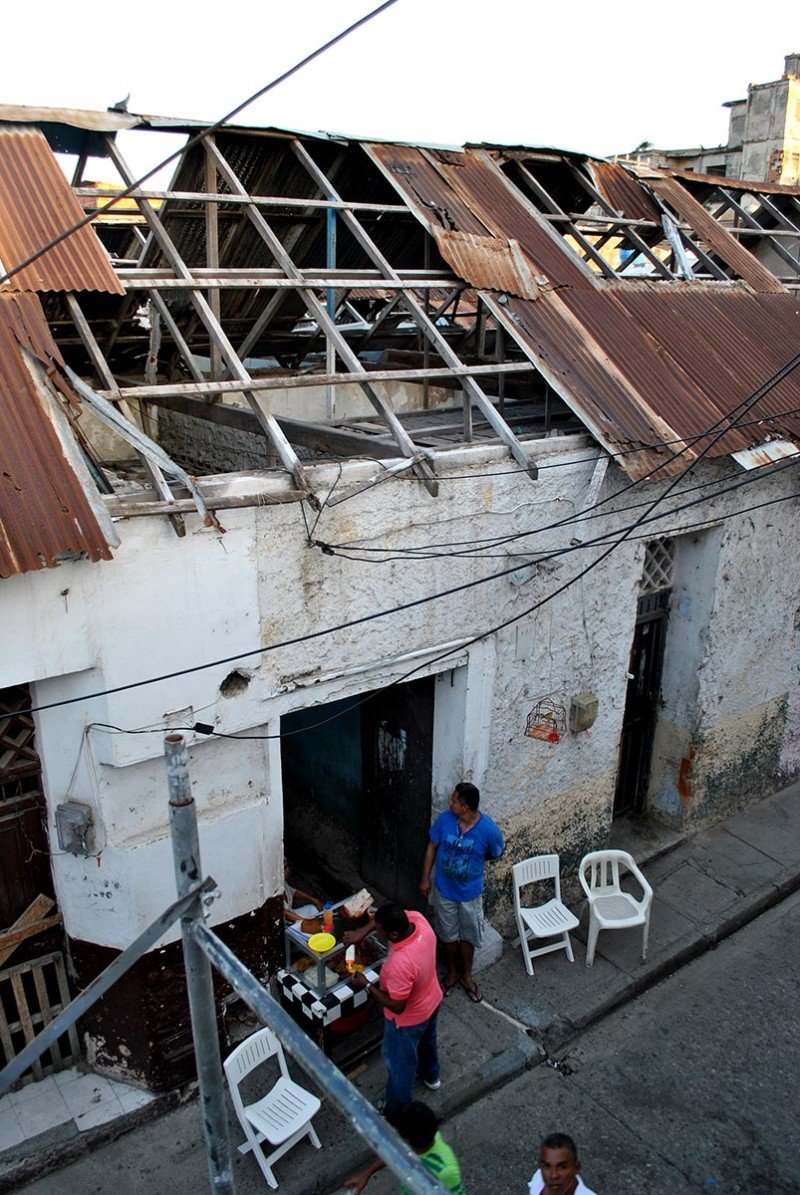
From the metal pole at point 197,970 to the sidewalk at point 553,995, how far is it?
2478 mm

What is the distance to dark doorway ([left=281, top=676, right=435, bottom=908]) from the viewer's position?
280 inches

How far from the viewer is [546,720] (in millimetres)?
7039

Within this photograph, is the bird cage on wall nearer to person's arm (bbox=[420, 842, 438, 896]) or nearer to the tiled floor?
person's arm (bbox=[420, 842, 438, 896])

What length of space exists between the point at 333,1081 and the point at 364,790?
17.2 feet

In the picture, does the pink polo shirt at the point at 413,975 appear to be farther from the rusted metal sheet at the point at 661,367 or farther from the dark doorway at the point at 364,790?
the rusted metal sheet at the point at 661,367

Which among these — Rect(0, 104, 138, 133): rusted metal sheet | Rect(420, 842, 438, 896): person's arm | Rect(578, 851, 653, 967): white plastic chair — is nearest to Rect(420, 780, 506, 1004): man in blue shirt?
Rect(420, 842, 438, 896): person's arm

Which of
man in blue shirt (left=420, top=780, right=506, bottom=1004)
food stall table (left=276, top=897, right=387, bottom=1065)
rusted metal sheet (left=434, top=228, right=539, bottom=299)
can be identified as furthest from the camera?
rusted metal sheet (left=434, top=228, right=539, bottom=299)

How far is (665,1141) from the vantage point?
571 cm

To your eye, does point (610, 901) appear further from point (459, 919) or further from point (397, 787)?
point (397, 787)

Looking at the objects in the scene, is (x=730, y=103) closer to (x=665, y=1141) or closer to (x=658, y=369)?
(x=658, y=369)

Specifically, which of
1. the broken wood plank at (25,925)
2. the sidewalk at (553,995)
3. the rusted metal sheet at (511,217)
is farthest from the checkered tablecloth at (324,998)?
the rusted metal sheet at (511,217)

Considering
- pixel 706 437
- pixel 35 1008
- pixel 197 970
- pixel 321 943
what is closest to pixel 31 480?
pixel 197 970

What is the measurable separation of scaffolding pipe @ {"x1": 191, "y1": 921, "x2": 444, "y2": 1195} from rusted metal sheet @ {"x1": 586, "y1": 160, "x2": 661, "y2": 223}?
27.0ft

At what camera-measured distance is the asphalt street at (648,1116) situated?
5.34 metres
